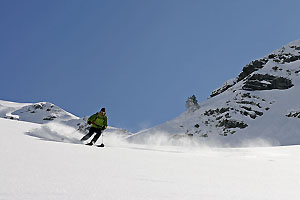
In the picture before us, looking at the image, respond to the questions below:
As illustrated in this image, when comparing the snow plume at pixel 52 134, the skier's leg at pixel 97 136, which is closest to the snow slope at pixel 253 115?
the skier's leg at pixel 97 136

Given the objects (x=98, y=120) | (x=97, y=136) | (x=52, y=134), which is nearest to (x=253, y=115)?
(x=98, y=120)

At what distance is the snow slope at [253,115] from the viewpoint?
46.2 metres

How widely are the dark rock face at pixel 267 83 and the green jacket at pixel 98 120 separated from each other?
57.6 meters

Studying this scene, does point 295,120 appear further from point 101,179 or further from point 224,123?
point 101,179

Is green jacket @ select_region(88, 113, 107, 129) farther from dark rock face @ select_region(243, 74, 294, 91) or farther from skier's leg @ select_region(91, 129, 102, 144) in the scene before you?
dark rock face @ select_region(243, 74, 294, 91)

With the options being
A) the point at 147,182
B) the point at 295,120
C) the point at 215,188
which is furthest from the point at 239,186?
the point at 295,120

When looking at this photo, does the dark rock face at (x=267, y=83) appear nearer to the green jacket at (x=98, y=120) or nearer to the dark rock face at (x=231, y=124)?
the dark rock face at (x=231, y=124)

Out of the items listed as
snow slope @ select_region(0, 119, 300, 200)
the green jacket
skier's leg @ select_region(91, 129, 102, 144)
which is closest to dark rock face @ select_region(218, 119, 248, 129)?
the green jacket

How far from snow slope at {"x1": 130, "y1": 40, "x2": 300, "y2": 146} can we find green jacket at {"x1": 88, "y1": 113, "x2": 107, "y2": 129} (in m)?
34.2

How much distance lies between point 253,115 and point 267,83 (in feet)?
52.2

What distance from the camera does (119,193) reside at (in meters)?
3.44

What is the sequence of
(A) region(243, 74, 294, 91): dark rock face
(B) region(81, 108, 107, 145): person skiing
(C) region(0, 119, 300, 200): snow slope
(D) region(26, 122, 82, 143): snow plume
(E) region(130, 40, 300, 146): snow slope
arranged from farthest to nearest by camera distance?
(A) region(243, 74, 294, 91): dark rock face < (E) region(130, 40, 300, 146): snow slope < (B) region(81, 108, 107, 145): person skiing < (D) region(26, 122, 82, 143): snow plume < (C) region(0, 119, 300, 200): snow slope

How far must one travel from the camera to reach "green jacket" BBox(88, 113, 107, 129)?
12.9m

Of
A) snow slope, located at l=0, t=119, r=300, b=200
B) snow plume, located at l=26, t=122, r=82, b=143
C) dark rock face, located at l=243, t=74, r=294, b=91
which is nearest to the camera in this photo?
snow slope, located at l=0, t=119, r=300, b=200
